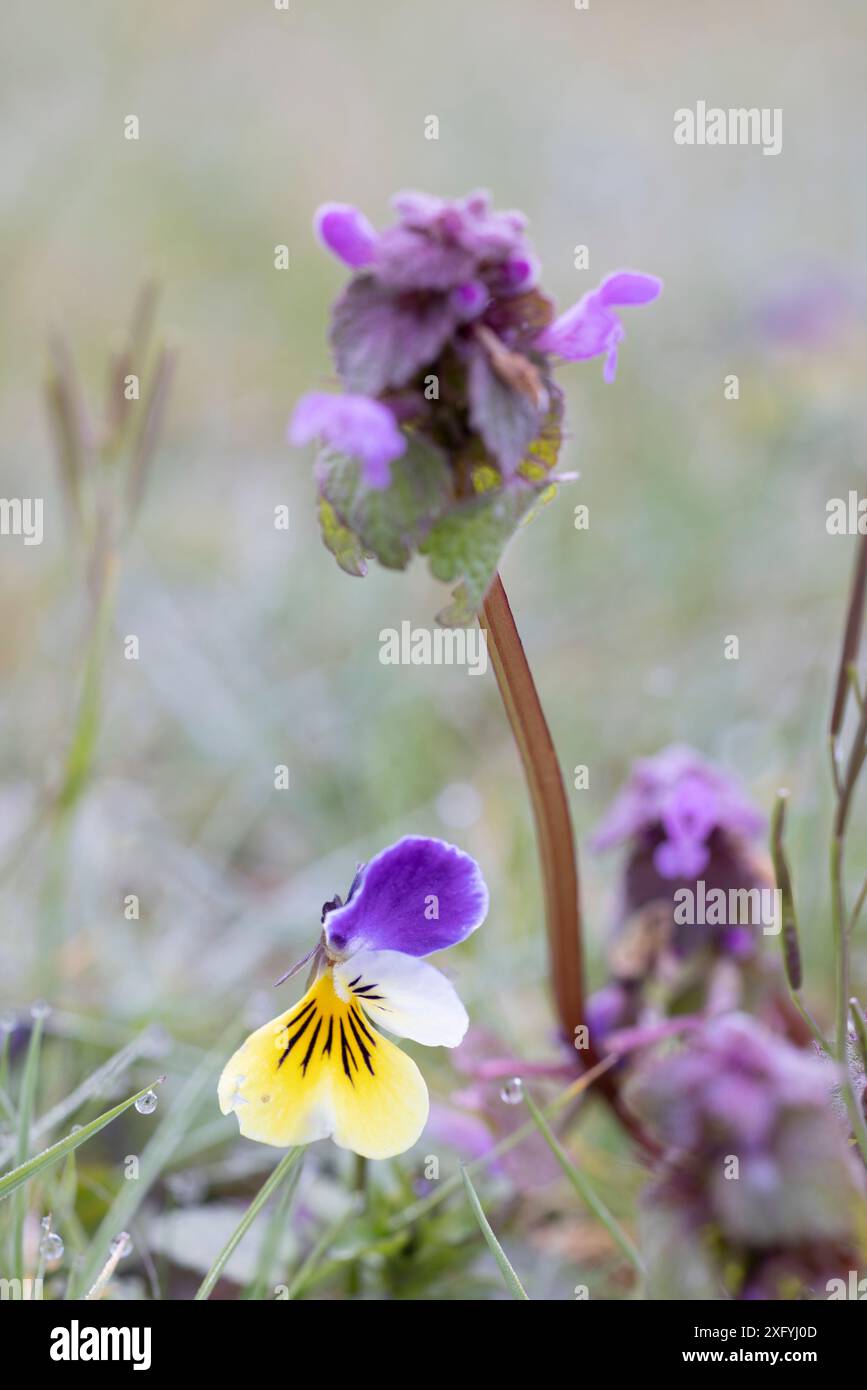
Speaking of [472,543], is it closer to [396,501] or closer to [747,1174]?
[396,501]

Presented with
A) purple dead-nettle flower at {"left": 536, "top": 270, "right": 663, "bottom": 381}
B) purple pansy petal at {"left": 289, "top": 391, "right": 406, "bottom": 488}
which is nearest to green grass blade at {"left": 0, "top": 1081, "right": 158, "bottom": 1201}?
purple pansy petal at {"left": 289, "top": 391, "right": 406, "bottom": 488}

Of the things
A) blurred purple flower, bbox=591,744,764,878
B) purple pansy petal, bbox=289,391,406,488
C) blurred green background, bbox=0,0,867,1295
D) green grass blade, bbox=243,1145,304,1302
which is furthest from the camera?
blurred green background, bbox=0,0,867,1295

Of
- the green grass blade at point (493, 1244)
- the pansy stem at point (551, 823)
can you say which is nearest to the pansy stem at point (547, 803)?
the pansy stem at point (551, 823)

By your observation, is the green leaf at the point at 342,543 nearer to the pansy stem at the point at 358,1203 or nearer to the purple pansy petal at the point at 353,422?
the purple pansy petal at the point at 353,422

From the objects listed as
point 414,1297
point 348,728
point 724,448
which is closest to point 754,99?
point 724,448

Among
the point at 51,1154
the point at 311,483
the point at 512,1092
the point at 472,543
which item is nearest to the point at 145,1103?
the point at 51,1154

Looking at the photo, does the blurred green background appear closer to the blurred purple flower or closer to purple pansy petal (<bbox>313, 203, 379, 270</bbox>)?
purple pansy petal (<bbox>313, 203, 379, 270</bbox>)
